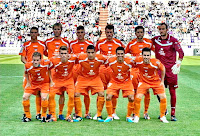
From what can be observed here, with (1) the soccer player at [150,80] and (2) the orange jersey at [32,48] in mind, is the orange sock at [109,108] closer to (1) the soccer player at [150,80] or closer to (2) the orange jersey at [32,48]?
(1) the soccer player at [150,80]

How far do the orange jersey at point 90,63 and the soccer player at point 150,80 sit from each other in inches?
27.9

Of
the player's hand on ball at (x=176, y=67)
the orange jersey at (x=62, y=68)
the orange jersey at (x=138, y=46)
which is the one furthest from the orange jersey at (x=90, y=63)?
the player's hand on ball at (x=176, y=67)

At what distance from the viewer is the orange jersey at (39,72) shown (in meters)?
7.68

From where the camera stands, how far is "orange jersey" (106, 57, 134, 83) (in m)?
7.85

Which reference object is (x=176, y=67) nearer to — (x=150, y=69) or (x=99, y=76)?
(x=150, y=69)

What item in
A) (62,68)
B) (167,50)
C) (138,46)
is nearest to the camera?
(62,68)

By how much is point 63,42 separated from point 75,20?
30162 millimetres

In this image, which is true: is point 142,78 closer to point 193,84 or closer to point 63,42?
point 63,42

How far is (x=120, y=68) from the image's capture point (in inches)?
310

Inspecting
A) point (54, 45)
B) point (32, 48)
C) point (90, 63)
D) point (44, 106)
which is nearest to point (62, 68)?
point (90, 63)

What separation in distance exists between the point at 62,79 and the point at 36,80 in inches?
20.5

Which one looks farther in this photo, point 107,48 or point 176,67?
point 107,48

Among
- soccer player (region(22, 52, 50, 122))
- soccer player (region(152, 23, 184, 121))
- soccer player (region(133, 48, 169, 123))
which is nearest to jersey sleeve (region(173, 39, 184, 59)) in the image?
soccer player (region(152, 23, 184, 121))

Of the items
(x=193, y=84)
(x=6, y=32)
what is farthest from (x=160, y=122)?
(x=6, y=32)
